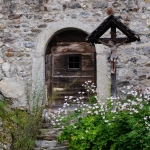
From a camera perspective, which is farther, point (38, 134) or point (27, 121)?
point (38, 134)

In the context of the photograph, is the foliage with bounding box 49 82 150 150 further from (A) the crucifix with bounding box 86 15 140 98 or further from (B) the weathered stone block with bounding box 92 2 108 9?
(B) the weathered stone block with bounding box 92 2 108 9

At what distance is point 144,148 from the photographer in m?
4.47

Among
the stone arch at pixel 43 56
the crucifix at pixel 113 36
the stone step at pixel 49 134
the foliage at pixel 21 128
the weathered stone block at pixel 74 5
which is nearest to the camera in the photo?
the foliage at pixel 21 128

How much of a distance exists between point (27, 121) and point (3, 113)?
3.11ft

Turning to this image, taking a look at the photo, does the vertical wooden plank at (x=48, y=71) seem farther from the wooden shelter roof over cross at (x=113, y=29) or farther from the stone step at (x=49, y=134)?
the wooden shelter roof over cross at (x=113, y=29)

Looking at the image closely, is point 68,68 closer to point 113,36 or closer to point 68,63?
point 68,63

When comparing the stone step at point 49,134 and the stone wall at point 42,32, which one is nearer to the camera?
the stone step at point 49,134

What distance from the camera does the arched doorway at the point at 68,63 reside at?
755 centimetres

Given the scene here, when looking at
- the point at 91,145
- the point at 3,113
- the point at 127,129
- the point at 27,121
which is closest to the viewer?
the point at 127,129

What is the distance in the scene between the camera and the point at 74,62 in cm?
761

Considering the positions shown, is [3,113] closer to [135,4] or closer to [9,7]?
[9,7]

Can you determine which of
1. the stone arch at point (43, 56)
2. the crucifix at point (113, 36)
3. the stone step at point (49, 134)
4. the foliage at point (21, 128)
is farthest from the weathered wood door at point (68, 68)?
the crucifix at point (113, 36)

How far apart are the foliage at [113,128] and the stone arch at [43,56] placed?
1702 millimetres

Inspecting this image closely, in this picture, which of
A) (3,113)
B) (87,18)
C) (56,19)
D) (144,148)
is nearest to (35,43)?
(56,19)
